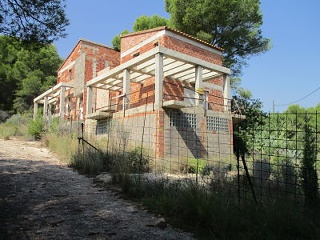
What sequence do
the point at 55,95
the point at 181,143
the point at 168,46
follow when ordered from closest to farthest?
the point at 181,143 < the point at 168,46 < the point at 55,95

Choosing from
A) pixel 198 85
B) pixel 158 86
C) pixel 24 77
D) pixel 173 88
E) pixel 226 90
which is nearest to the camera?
pixel 158 86

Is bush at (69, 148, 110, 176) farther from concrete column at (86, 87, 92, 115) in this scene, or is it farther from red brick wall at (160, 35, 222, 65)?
red brick wall at (160, 35, 222, 65)

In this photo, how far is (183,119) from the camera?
13031 mm

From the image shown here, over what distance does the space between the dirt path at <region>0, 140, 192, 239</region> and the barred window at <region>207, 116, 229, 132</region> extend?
27.3ft

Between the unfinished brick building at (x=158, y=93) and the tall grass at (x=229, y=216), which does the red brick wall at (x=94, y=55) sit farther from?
the tall grass at (x=229, y=216)

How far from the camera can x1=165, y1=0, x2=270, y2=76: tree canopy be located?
76.9 ft

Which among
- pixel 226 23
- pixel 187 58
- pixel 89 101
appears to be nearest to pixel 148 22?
pixel 226 23

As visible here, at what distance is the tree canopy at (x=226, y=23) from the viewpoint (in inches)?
923

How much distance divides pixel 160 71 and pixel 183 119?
90.4 inches

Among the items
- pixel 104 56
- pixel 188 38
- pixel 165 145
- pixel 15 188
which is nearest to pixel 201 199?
pixel 15 188

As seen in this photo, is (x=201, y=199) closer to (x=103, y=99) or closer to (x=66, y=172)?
(x=66, y=172)

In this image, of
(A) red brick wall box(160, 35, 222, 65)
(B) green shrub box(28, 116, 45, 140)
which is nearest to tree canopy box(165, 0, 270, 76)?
(A) red brick wall box(160, 35, 222, 65)

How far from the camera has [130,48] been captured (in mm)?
19219

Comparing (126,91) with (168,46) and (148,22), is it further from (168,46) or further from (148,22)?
(148,22)
